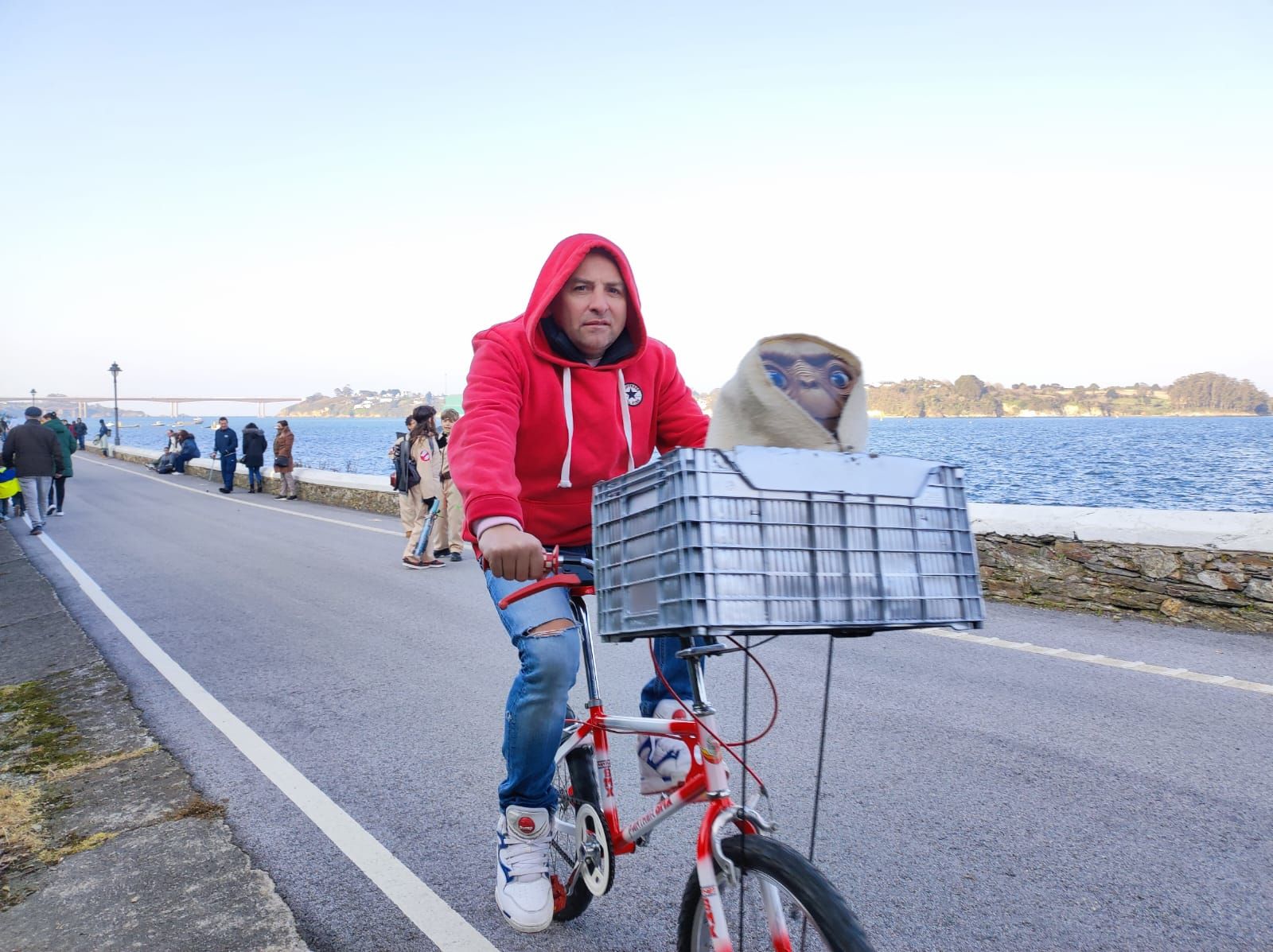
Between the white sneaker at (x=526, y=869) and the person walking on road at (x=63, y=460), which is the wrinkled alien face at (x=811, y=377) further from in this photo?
the person walking on road at (x=63, y=460)

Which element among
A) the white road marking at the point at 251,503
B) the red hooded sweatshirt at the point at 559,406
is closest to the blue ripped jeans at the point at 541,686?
the red hooded sweatshirt at the point at 559,406

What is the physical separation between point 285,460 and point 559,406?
22.0m

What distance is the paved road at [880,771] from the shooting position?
2.96 m

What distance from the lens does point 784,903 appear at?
1.83m

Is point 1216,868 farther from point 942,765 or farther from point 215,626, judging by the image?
point 215,626

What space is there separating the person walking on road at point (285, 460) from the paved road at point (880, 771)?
15.0 metres

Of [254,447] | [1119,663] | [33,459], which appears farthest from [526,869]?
[254,447]

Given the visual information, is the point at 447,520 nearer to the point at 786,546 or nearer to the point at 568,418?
the point at 568,418

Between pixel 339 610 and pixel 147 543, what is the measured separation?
23.4 feet

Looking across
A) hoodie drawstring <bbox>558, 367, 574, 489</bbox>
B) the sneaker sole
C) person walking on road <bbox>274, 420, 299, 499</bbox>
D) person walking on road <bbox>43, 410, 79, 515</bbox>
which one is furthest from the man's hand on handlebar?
person walking on road <bbox>274, 420, 299, 499</bbox>

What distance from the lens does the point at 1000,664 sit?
6.05m

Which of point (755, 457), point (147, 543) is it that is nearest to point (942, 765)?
point (755, 457)

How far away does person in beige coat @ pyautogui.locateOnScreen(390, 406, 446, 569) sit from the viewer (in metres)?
12.2

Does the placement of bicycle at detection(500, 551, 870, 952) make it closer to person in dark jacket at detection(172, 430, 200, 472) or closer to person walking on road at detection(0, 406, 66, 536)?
person walking on road at detection(0, 406, 66, 536)
